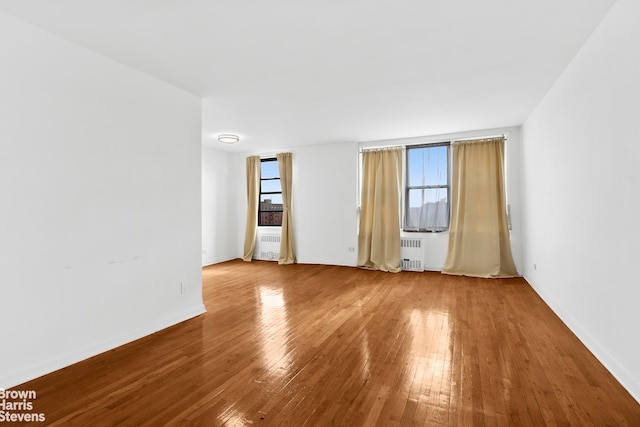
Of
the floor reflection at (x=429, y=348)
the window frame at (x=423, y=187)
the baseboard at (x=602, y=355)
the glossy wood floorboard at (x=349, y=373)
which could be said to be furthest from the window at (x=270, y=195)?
the baseboard at (x=602, y=355)

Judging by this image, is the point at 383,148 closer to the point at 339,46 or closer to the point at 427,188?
the point at 427,188

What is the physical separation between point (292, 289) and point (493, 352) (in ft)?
9.42

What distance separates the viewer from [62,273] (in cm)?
249

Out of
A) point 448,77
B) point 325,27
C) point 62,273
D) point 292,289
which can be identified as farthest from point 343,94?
point 62,273

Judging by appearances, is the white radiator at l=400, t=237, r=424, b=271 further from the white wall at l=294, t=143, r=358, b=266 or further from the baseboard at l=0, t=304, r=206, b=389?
the baseboard at l=0, t=304, r=206, b=389

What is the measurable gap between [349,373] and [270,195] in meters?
5.85

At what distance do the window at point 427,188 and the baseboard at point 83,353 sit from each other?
442cm

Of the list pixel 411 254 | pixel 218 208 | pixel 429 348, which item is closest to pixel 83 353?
pixel 429 348

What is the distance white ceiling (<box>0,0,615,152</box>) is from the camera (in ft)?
7.21

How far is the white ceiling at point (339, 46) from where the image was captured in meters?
2.20

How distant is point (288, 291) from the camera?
468cm

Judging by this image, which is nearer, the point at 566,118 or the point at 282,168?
the point at 566,118

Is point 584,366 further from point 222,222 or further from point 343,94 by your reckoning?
point 222,222

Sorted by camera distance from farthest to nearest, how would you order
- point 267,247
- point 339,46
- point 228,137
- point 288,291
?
point 267,247 → point 228,137 → point 288,291 → point 339,46
